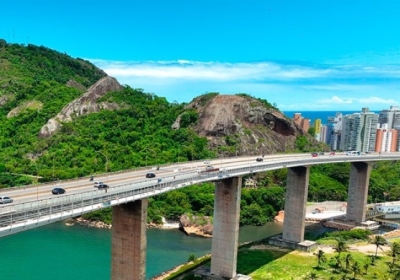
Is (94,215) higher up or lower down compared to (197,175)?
lower down

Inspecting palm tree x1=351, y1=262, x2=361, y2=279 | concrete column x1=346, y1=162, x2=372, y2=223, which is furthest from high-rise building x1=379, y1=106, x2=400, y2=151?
palm tree x1=351, y1=262, x2=361, y2=279

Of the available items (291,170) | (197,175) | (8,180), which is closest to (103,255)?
(197,175)

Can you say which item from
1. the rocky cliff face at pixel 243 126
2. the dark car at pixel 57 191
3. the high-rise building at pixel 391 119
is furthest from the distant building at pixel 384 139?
the dark car at pixel 57 191

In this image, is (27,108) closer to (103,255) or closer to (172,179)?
(103,255)

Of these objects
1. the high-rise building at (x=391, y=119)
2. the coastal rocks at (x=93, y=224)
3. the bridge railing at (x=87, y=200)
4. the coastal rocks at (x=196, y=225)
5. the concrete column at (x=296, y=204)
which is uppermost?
the high-rise building at (x=391, y=119)

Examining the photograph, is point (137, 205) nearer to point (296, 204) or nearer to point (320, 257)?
point (320, 257)

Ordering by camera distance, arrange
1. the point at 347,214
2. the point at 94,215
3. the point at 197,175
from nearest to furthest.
Answer: the point at 197,175
the point at 94,215
the point at 347,214

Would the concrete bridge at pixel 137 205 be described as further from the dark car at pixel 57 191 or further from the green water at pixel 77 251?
the green water at pixel 77 251

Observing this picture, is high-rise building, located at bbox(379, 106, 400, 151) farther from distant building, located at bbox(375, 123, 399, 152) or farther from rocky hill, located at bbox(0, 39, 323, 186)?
rocky hill, located at bbox(0, 39, 323, 186)
